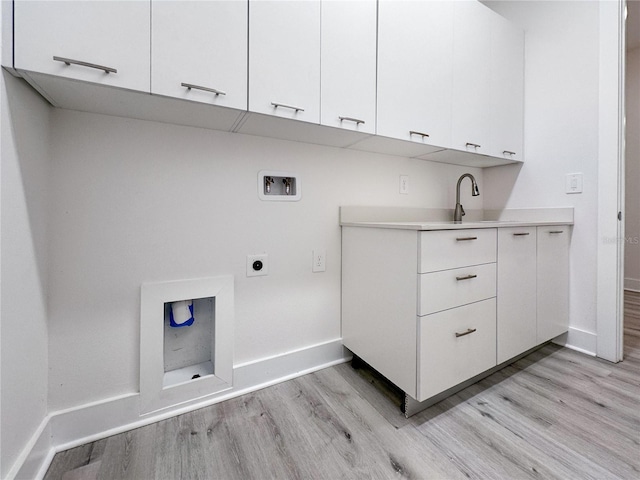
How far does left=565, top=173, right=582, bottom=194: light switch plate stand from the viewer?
1726 millimetres

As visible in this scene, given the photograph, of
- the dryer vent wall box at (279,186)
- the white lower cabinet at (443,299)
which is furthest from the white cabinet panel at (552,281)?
the dryer vent wall box at (279,186)

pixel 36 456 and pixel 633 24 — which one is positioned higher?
→ pixel 633 24

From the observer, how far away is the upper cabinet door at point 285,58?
107cm

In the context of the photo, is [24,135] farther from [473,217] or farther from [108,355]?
[473,217]

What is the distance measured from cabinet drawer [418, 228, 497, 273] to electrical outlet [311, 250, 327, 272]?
23.0 inches

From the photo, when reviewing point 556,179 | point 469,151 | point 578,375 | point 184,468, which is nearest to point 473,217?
point 556,179

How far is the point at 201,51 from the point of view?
0.98 meters

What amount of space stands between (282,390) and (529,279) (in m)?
1.41

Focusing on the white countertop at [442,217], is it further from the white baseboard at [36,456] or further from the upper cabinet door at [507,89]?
the white baseboard at [36,456]

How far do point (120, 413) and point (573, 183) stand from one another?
103 inches

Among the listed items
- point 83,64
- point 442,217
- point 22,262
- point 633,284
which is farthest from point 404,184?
point 633,284

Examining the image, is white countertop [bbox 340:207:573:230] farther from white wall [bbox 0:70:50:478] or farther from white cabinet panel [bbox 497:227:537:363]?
white wall [bbox 0:70:50:478]

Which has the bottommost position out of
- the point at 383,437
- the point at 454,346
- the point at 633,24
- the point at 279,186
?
the point at 383,437

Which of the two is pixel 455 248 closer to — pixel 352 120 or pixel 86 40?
pixel 352 120
